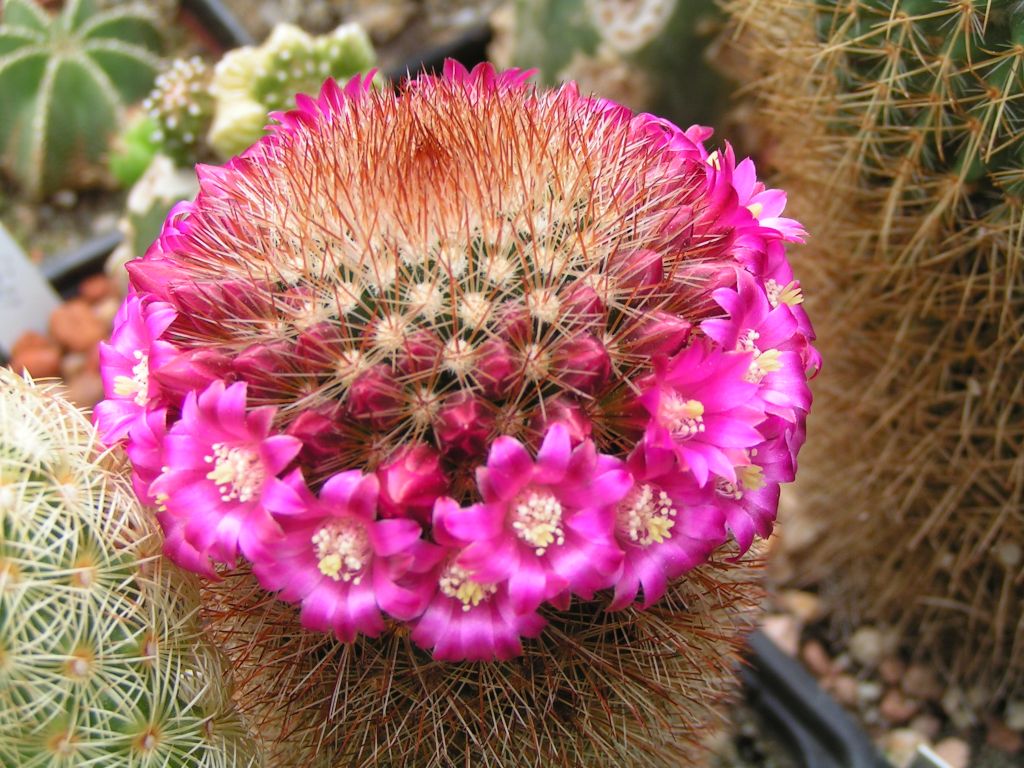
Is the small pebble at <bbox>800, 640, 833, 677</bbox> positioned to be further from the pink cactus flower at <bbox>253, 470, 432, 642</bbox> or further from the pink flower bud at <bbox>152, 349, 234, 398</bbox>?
the pink flower bud at <bbox>152, 349, 234, 398</bbox>

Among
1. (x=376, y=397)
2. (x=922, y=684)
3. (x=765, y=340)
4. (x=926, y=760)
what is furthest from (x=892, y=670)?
(x=376, y=397)

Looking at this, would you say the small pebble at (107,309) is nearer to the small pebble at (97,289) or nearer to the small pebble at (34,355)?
the small pebble at (97,289)

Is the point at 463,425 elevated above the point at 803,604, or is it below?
above

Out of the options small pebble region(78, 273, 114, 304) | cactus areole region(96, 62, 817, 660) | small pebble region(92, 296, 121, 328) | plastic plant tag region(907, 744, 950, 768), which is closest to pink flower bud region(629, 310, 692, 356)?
cactus areole region(96, 62, 817, 660)

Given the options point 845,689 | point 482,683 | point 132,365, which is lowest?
point 845,689

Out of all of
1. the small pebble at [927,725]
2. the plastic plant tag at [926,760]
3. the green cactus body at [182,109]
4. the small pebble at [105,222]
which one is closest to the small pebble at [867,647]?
the small pebble at [927,725]

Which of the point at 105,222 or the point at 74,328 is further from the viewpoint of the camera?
the point at 105,222

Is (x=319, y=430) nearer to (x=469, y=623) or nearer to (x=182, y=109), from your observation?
(x=469, y=623)
